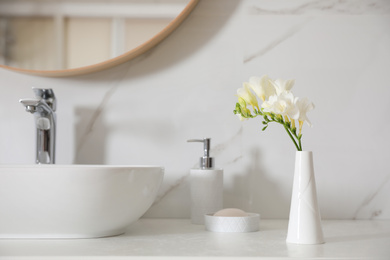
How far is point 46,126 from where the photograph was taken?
1.08 m

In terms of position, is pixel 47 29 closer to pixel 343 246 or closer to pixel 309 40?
pixel 309 40

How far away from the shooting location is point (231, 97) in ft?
3.84

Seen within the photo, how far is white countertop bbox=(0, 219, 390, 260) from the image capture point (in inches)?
27.2

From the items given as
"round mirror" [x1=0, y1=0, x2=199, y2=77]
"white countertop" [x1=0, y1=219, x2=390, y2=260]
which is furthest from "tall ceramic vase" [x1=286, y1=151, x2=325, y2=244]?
"round mirror" [x1=0, y1=0, x2=199, y2=77]

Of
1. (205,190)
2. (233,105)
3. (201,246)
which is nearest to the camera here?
(201,246)

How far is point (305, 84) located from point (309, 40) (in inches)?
4.3

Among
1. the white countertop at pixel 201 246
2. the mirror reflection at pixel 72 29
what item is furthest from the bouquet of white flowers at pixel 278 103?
the mirror reflection at pixel 72 29

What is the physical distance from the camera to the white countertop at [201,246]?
2.27 feet

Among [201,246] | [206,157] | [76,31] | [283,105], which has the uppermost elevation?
[76,31]

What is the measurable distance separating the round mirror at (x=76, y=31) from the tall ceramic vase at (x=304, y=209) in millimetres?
511

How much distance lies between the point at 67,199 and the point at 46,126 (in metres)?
0.35

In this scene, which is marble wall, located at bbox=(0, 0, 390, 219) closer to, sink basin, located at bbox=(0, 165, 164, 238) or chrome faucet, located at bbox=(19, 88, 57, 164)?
chrome faucet, located at bbox=(19, 88, 57, 164)

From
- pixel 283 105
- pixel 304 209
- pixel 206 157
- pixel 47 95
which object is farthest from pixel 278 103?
pixel 47 95

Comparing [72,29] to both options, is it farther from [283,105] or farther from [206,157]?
[283,105]
